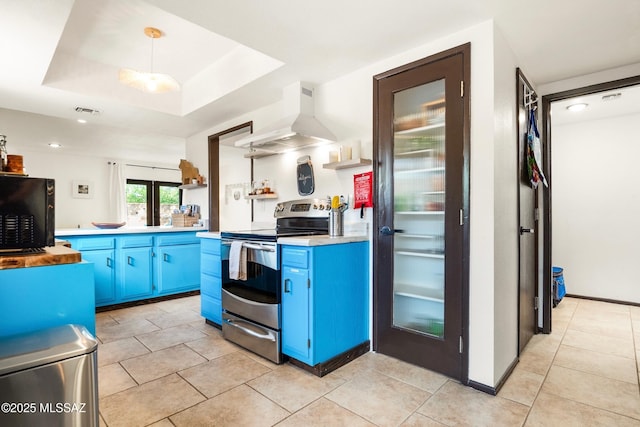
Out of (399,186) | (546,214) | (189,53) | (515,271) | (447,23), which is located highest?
(189,53)

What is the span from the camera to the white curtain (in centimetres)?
752

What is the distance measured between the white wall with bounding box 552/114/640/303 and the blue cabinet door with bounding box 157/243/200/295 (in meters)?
4.84

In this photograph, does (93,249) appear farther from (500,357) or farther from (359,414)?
(500,357)

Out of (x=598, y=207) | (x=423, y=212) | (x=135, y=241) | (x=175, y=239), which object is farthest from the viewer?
(x=175, y=239)

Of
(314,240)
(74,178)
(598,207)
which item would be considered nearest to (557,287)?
(598,207)

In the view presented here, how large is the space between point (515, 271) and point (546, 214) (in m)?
1.03

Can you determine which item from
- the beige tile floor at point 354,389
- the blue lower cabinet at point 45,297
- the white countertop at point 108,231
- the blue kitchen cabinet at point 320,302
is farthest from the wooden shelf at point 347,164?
the white countertop at point 108,231

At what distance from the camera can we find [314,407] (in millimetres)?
1889

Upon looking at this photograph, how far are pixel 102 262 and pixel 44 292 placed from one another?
2751 mm

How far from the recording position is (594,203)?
4199mm

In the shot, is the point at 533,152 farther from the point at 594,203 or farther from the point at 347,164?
the point at 594,203

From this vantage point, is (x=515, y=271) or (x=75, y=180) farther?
(x=75, y=180)

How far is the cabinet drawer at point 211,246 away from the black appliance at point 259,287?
0.97 feet

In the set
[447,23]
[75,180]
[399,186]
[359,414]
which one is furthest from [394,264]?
[75,180]
